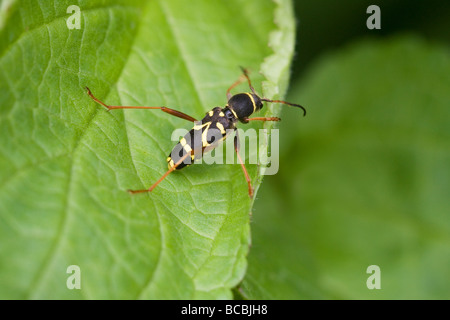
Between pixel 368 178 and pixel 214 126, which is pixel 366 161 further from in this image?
pixel 214 126

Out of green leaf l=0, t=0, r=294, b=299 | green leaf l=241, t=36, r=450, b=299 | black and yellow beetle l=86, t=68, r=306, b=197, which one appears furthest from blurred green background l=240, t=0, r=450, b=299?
green leaf l=0, t=0, r=294, b=299

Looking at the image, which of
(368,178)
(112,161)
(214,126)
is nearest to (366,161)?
(368,178)

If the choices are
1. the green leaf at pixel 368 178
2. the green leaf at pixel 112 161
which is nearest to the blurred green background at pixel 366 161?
the green leaf at pixel 368 178

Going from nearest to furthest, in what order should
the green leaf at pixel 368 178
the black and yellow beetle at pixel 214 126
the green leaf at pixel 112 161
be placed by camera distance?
the green leaf at pixel 112 161
the black and yellow beetle at pixel 214 126
the green leaf at pixel 368 178

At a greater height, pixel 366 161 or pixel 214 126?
Answer: pixel 366 161

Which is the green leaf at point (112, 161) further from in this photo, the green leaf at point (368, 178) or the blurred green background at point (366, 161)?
the green leaf at point (368, 178)

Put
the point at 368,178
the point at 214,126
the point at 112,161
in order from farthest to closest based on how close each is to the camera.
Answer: the point at 368,178, the point at 214,126, the point at 112,161
